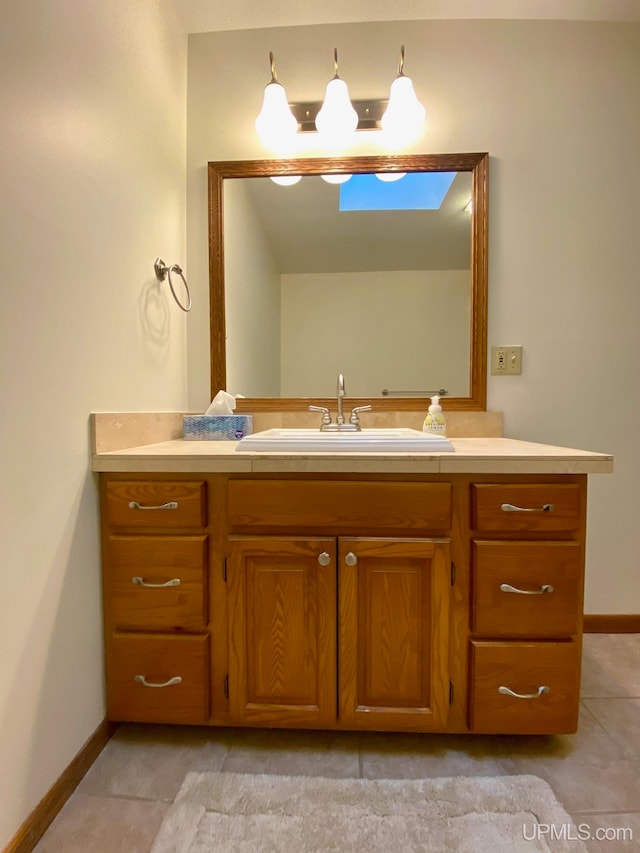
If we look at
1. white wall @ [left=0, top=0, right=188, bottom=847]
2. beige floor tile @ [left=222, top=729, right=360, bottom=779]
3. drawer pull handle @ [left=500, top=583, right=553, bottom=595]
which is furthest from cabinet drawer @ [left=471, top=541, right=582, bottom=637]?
white wall @ [left=0, top=0, right=188, bottom=847]

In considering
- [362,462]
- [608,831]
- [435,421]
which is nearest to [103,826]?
A: [362,462]

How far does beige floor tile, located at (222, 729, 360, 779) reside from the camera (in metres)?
0.99

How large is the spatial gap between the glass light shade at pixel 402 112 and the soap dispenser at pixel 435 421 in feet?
3.12

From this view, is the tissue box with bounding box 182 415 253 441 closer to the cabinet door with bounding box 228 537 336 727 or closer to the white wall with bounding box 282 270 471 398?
the white wall with bounding box 282 270 471 398

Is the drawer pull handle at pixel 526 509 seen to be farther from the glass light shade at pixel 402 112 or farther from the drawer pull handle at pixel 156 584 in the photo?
the glass light shade at pixel 402 112

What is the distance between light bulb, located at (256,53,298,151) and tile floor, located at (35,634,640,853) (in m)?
1.90

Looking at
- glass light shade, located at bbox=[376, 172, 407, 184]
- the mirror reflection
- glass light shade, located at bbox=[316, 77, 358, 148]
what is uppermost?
glass light shade, located at bbox=[316, 77, 358, 148]

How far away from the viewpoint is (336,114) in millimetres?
1412

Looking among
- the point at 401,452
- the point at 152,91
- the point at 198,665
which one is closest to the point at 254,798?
the point at 198,665

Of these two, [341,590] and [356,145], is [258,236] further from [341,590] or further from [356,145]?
[341,590]

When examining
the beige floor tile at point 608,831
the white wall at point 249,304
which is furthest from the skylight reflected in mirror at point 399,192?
the beige floor tile at point 608,831

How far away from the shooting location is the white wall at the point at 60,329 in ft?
2.53

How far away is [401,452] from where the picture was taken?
3.29 feet

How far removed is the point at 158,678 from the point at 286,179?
165 centimetres
